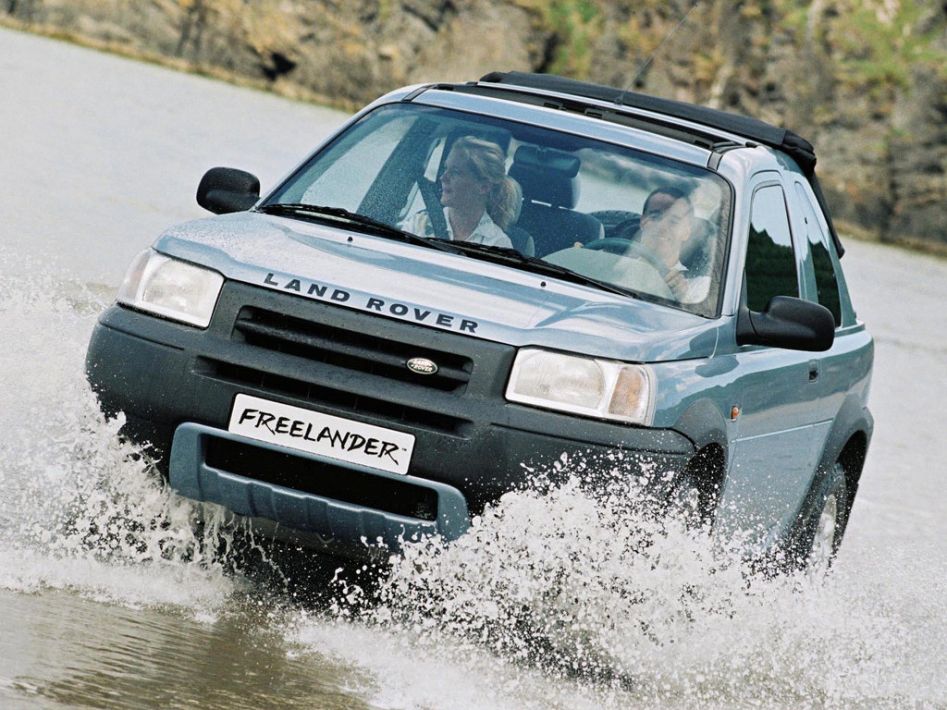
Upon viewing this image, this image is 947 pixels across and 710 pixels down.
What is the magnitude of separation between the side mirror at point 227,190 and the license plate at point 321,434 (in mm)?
1420

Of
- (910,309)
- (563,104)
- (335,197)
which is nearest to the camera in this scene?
(335,197)

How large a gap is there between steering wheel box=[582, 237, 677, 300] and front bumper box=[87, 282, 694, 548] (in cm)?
81

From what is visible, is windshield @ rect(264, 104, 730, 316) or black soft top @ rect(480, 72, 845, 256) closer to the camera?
windshield @ rect(264, 104, 730, 316)

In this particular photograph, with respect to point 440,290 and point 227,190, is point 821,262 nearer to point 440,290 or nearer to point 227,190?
point 227,190

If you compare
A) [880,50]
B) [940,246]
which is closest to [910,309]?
[940,246]

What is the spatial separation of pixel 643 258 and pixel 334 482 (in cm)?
146

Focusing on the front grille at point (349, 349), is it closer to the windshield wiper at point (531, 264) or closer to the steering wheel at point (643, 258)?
the windshield wiper at point (531, 264)

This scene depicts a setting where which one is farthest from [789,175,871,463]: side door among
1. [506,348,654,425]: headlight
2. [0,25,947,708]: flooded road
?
[506,348,654,425]: headlight

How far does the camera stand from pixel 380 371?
5.21 metres

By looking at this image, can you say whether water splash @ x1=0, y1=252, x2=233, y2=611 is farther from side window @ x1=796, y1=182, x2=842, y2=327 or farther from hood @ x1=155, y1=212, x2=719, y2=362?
side window @ x1=796, y1=182, x2=842, y2=327

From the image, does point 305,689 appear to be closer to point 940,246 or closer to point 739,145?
point 739,145

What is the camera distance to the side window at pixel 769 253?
645 centimetres

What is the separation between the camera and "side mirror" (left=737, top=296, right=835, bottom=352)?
19.7ft

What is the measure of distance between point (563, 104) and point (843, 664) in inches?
89.7
